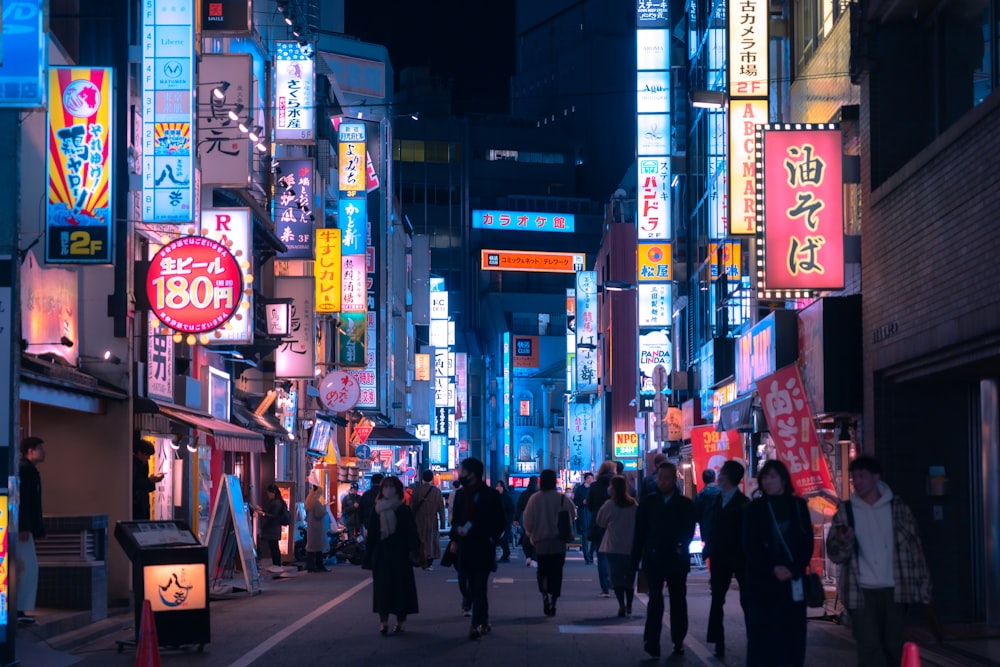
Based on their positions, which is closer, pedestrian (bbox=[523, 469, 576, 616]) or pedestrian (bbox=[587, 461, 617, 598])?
pedestrian (bbox=[523, 469, 576, 616])

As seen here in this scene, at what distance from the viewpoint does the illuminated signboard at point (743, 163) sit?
2295cm

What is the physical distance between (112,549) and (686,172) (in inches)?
980

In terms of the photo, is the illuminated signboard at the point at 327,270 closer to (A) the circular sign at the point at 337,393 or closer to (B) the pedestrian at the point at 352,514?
(A) the circular sign at the point at 337,393

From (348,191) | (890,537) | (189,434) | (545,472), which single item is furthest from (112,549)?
(348,191)

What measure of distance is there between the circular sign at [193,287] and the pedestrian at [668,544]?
376 inches

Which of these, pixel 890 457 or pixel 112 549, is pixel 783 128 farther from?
pixel 112 549

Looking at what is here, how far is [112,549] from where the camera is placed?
21312 mm

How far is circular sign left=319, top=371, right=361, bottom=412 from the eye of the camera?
41.6 meters

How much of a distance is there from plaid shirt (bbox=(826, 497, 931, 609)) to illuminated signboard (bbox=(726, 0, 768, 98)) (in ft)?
50.4

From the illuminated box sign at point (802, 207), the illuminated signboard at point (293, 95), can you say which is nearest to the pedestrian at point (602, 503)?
the illuminated box sign at point (802, 207)

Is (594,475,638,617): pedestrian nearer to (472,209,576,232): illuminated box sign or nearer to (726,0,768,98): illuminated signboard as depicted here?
(726,0,768,98): illuminated signboard

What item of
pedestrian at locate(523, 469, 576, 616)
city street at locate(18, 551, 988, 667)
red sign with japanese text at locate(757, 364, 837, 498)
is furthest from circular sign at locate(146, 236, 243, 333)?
red sign with japanese text at locate(757, 364, 837, 498)

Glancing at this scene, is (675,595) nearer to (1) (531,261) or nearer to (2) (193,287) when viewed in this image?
(2) (193,287)

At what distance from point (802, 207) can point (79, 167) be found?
30.7ft
